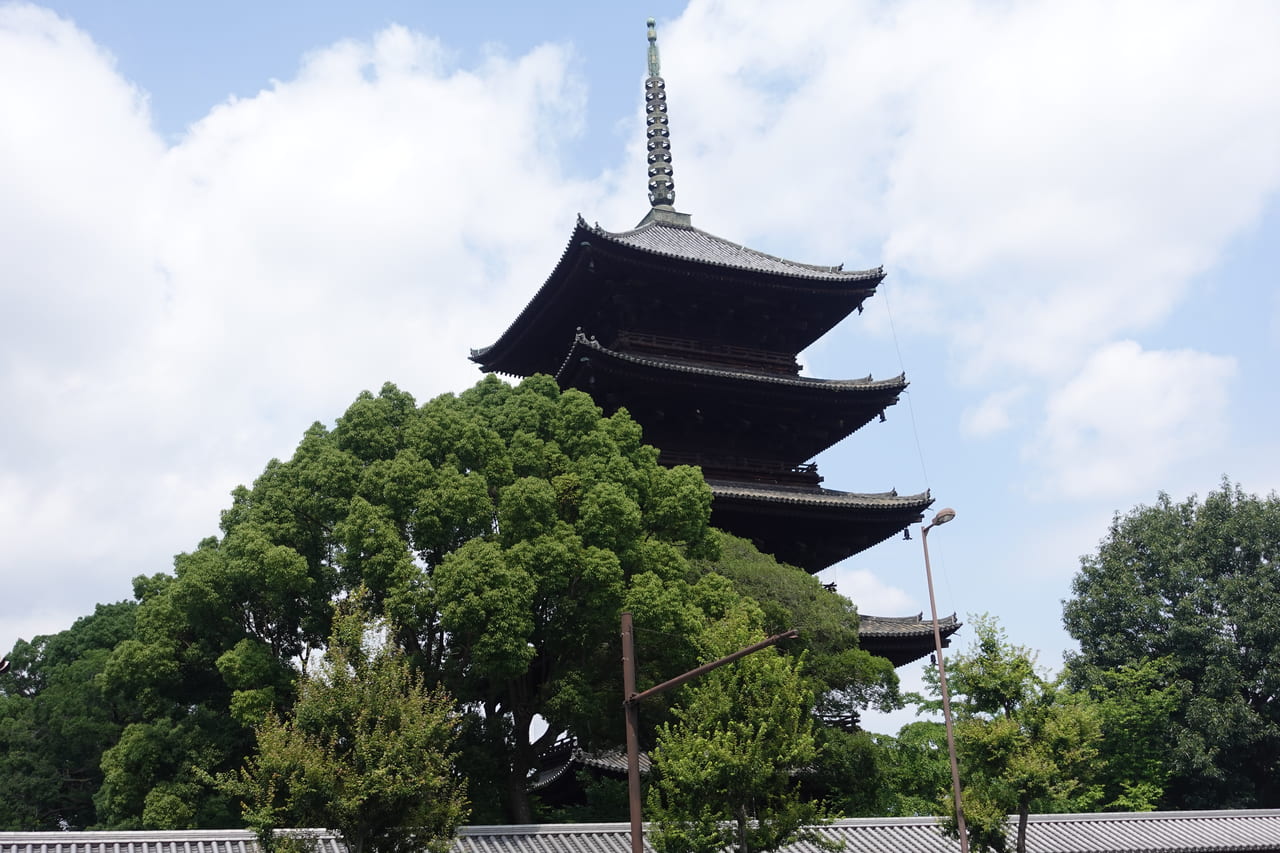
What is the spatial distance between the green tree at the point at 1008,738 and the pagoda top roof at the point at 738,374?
11828mm

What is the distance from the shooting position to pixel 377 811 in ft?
48.7

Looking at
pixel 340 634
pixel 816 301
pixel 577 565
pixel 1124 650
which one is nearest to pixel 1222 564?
pixel 1124 650

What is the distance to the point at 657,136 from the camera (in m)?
40.9

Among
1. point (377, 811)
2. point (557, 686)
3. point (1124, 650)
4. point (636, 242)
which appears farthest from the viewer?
point (1124, 650)

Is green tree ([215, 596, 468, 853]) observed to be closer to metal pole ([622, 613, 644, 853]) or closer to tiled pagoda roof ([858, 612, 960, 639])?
metal pole ([622, 613, 644, 853])

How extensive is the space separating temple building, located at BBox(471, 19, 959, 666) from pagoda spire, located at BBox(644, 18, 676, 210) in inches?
146

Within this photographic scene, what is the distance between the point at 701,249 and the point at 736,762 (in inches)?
825

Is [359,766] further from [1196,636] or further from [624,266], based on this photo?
[1196,636]

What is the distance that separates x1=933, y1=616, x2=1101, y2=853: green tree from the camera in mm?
19609

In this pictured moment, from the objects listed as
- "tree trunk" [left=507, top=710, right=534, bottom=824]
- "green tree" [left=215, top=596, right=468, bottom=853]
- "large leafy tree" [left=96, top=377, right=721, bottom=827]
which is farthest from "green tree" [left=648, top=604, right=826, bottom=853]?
"tree trunk" [left=507, top=710, right=534, bottom=824]

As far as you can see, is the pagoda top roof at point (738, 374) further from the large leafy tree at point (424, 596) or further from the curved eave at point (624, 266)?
the large leafy tree at point (424, 596)

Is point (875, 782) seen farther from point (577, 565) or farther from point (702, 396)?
point (702, 396)

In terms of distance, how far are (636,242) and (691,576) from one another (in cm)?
1319

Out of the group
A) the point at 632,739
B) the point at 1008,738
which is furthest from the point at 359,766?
Answer: the point at 1008,738
